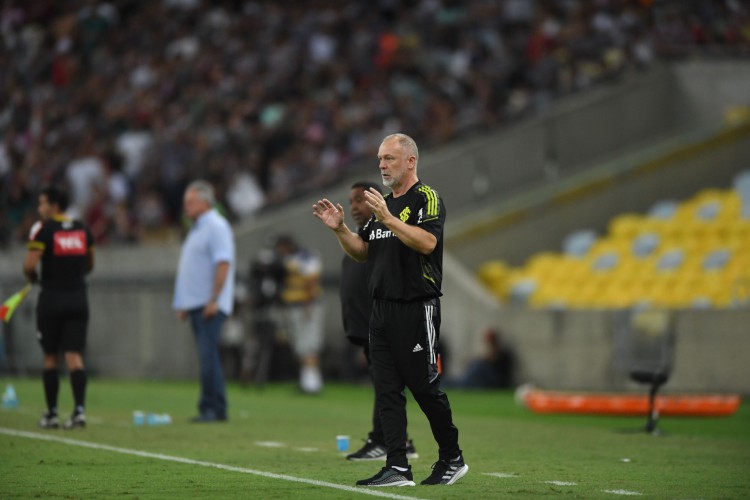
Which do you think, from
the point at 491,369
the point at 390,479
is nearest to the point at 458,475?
the point at 390,479

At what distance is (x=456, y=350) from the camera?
23078mm

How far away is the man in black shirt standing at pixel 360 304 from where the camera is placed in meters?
12.0

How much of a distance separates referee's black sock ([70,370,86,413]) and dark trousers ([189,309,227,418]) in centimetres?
136

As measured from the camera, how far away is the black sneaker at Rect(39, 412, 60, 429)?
14.3m

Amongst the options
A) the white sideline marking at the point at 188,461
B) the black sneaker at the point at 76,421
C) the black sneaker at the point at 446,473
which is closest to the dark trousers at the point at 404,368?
the black sneaker at the point at 446,473

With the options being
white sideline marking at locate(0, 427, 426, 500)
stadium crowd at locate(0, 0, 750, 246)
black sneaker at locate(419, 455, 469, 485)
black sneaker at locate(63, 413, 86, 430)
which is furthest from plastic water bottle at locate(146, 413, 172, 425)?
stadium crowd at locate(0, 0, 750, 246)

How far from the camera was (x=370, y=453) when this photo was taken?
1189 centimetres

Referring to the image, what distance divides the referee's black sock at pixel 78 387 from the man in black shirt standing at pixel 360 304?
3.29m

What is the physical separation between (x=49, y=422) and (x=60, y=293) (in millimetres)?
1225

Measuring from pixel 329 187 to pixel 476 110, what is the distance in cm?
319

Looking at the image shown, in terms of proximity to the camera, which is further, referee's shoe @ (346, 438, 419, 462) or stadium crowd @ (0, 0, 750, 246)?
stadium crowd @ (0, 0, 750, 246)

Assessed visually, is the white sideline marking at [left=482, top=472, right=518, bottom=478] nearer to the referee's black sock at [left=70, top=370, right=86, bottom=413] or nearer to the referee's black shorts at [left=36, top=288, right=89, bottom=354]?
the referee's black sock at [left=70, top=370, right=86, bottom=413]

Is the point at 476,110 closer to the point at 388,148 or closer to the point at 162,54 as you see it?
the point at 162,54

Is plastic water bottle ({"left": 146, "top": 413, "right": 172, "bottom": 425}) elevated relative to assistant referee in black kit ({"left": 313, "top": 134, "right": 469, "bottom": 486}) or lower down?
lower down
